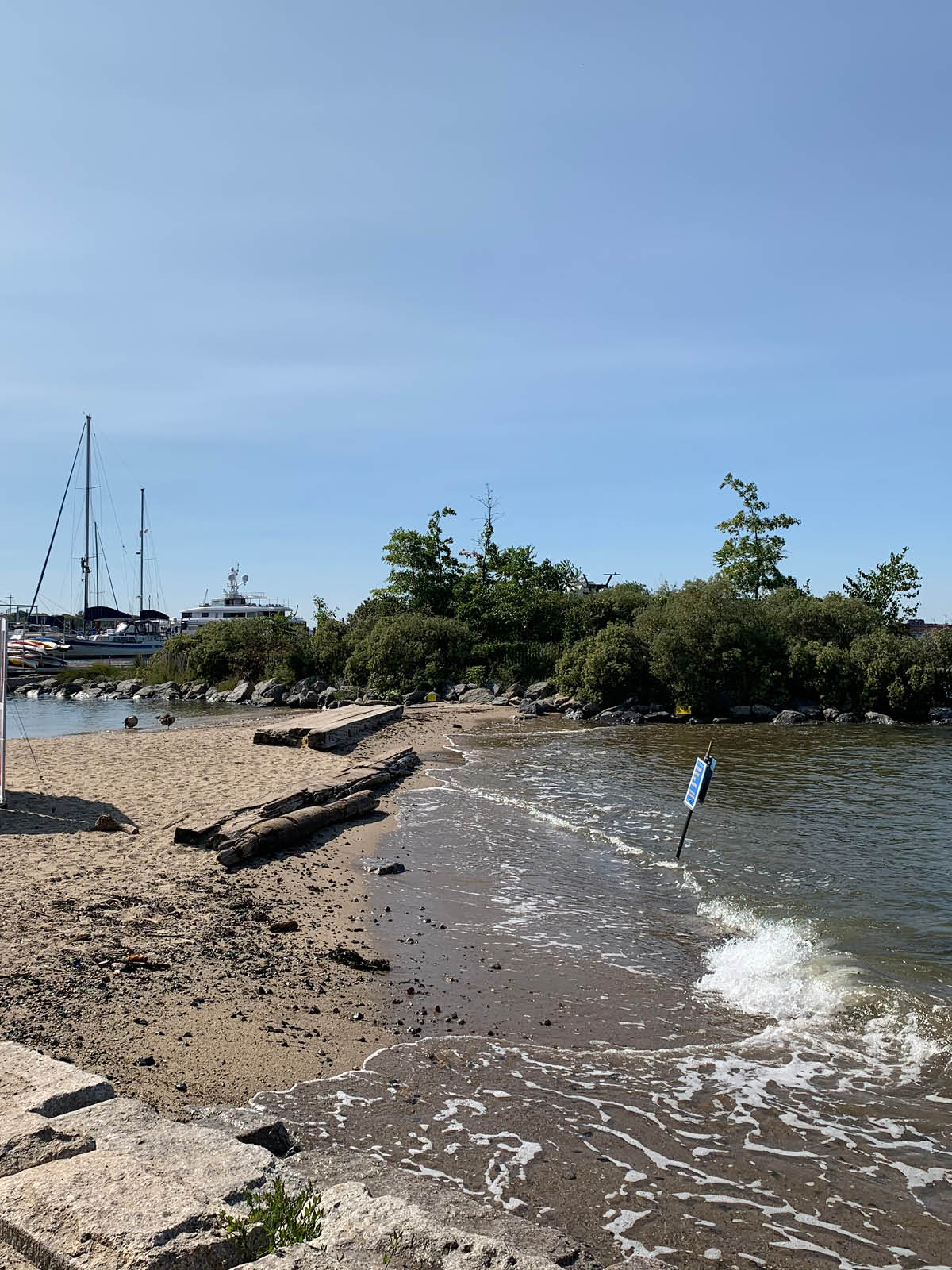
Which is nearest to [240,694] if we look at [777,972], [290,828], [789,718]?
[789,718]

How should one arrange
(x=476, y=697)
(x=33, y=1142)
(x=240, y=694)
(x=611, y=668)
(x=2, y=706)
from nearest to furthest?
(x=33, y=1142) < (x=2, y=706) < (x=611, y=668) < (x=476, y=697) < (x=240, y=694)

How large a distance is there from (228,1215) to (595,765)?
18.7m

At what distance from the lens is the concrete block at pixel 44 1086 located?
3945 mm

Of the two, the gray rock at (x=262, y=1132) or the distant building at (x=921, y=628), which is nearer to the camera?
the gray rock at (x=262, y=1132)

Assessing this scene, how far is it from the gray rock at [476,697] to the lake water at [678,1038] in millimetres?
23541

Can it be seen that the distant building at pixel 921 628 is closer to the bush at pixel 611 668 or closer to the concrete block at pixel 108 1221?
the bush at pixel 611 668

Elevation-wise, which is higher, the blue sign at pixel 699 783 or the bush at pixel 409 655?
the bush at pixel 409 655

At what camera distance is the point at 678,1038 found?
660cm

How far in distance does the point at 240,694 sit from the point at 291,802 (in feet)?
102

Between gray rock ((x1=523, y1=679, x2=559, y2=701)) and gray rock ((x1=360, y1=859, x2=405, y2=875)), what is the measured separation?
2692cm

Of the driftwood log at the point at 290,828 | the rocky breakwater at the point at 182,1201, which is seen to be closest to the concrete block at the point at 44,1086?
the rocky breakwater at the point at 182,1201

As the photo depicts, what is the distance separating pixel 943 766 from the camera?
21.3m

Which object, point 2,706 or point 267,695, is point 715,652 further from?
point 2,706

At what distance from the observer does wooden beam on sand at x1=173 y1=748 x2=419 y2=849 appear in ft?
36.7
